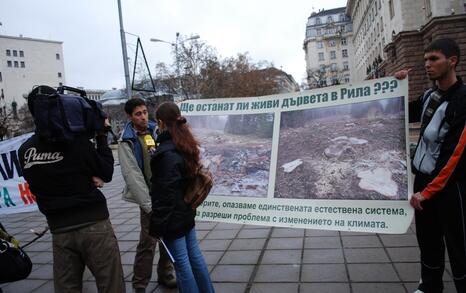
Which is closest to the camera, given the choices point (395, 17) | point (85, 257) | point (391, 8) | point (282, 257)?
point (85, 257)

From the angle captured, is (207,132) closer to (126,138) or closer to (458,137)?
(126,138)

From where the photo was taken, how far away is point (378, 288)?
138 inches

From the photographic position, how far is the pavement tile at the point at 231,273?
4.07 metres

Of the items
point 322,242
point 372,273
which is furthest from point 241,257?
point 372,273

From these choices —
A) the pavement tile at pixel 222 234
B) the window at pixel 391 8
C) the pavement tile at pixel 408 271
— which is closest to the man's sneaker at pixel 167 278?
the pavement tile at pixel 222 234

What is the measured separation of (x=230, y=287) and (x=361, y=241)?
1.91m

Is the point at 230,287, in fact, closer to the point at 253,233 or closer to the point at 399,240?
the point at 253,233

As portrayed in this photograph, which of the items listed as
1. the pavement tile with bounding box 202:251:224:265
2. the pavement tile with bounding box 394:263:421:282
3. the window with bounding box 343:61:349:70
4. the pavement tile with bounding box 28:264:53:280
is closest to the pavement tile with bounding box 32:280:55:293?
the pavement tile with bounding box 28:264:53:280

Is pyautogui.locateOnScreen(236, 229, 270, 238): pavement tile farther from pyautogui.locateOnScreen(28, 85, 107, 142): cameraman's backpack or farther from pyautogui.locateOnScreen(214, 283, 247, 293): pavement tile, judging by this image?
pyautogui.locateOnScreen(28, 85, 107, 142): cameraman's backpack

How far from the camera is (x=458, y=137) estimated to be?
8.67ft

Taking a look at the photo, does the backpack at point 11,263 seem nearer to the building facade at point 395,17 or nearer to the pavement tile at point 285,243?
the pavement tile at point 285,243

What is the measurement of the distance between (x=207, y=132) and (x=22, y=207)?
3.99 metres

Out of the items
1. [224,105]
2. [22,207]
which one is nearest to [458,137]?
[224,105]

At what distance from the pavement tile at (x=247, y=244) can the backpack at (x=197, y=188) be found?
7.43 feet
